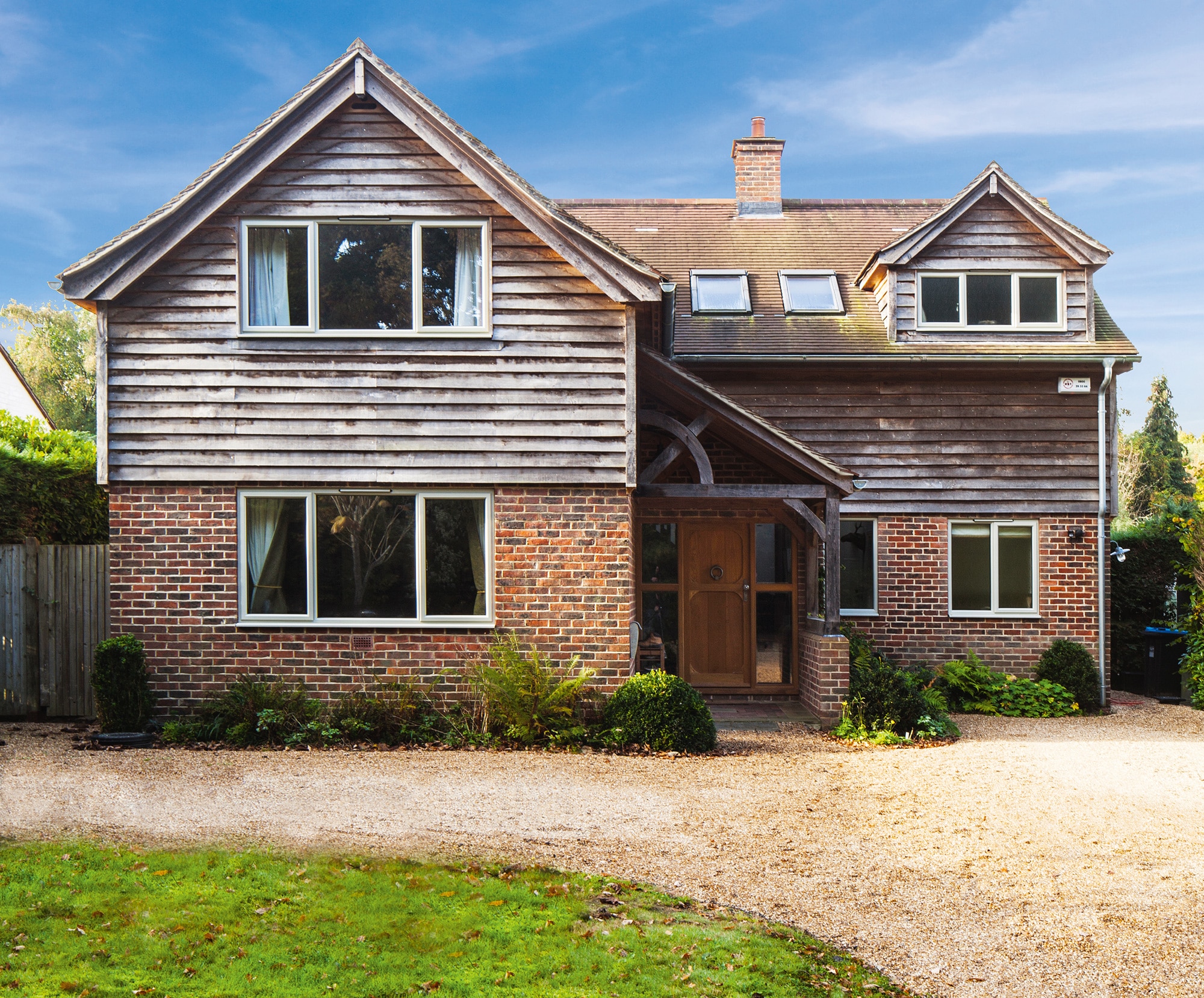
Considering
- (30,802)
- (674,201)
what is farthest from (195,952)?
(674,201)

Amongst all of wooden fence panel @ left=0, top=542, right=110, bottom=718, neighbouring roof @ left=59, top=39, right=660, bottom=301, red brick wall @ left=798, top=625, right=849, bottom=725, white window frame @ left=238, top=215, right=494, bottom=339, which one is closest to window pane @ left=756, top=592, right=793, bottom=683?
red brick wall @ left=798, top=625, right=849, bottom=725

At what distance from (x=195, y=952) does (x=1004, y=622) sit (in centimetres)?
1154

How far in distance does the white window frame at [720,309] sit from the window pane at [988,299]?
10.4 feet

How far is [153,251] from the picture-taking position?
31.7 ft

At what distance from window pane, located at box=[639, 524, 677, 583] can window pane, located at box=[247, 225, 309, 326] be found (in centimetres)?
530

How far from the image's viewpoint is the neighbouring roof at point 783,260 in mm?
12953

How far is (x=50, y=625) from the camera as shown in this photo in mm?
10148

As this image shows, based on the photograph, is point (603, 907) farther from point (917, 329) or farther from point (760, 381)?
point (917, 329)

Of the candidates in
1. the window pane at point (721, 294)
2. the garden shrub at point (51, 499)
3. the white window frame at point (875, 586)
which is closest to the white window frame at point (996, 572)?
the white window frame at point (875, 586)

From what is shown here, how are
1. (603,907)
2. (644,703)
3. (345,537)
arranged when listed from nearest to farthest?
(603,907) < (644,703) < (345,537)

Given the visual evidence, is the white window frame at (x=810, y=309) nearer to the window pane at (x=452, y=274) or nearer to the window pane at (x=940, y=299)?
the window pane at (x=940, y=299)

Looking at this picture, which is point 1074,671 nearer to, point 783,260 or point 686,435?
point 686,435

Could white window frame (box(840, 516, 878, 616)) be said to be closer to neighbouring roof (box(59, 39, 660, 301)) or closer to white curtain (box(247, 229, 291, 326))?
neighbouring roof (box(59, 39, 660, 301))

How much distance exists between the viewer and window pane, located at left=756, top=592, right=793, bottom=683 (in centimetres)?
1265
